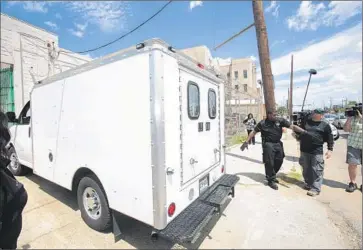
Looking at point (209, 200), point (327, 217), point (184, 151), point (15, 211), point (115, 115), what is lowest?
point (327, 217)

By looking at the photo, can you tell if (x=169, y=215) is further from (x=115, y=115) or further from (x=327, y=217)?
(x=327, y=217)

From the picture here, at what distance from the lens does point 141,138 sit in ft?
8.45

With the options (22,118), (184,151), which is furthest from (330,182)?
(22,118)

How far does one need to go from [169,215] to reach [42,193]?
360 cm

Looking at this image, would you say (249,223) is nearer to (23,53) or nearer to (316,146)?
(316,146)

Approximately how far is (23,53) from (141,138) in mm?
9171

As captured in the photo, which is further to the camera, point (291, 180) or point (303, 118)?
point (303, 118)

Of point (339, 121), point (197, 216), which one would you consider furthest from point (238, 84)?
point (197, 216)

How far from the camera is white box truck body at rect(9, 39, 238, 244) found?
8.25 ft

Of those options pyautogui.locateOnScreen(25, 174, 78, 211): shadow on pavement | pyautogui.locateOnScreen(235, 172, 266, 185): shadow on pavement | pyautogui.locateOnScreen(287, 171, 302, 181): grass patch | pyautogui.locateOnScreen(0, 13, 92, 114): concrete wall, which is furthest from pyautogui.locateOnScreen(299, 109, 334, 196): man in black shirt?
pyautogui.locateOnScreen(0, 13, 92, 114): concrete wall

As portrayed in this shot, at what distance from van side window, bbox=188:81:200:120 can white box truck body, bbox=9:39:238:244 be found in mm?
14

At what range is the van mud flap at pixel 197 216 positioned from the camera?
2.51 m

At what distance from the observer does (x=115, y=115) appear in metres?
2.82

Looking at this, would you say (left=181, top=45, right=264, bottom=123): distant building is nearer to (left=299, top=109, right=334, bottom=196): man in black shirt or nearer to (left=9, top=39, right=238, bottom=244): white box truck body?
(left=9, top=39, right=238, bottom=244): white box truck body
